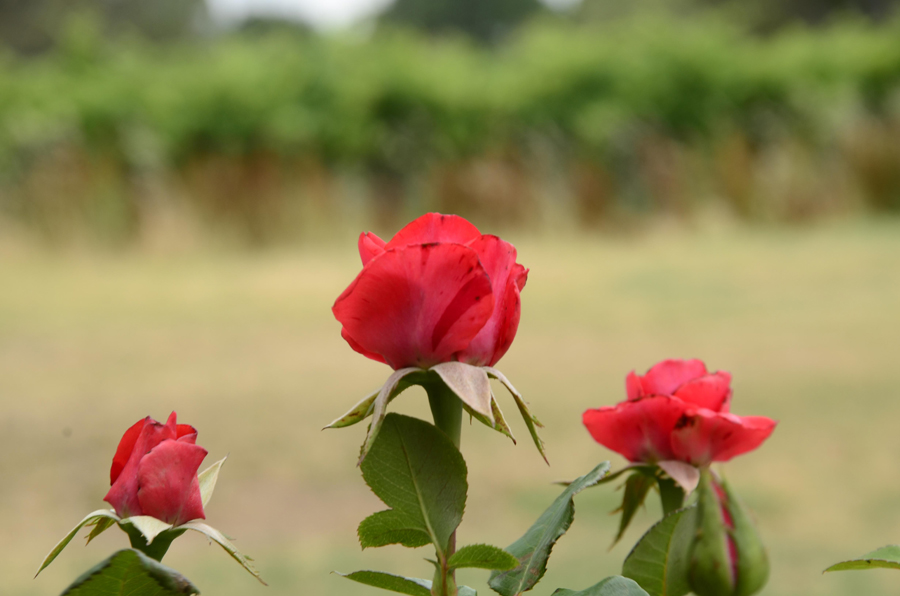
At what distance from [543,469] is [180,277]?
1.65 metres

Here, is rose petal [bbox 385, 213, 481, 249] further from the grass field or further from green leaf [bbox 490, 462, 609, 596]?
the grass field

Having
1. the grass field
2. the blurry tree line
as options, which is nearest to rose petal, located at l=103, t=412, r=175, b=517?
the grass field

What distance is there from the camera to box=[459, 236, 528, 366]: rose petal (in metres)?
0.16

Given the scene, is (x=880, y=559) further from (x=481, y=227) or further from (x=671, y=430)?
(x=481, y=227)

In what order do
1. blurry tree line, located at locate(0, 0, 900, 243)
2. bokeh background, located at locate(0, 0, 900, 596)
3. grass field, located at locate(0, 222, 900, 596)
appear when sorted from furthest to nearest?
blurry tree line, located at locate(0, 0, 900, 243) → bokeh background, located at locate(0, 0, 900, 596) → grass field, located at locate(0, 222, 900, 596)

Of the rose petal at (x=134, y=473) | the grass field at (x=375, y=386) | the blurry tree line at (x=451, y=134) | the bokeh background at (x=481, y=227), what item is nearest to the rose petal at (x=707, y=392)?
the rose petal at (x=134, y=473)

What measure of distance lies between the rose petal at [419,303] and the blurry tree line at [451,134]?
3.17 m

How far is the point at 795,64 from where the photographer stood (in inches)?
152

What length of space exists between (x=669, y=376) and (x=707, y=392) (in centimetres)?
1

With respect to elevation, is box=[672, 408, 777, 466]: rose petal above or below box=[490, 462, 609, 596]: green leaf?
above

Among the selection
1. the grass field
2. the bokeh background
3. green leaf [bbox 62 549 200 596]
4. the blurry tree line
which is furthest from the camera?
the blurry tree line

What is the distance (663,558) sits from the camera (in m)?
0.17

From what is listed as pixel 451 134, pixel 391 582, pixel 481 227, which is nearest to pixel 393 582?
pixel 391 582

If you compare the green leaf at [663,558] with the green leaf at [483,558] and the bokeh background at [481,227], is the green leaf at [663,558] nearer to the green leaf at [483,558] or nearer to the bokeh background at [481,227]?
the green leaf at [483,558]
